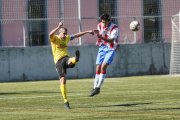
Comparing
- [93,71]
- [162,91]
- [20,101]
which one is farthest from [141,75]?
[20,101]

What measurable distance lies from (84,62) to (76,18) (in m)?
2.27

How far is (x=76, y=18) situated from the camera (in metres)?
35.1

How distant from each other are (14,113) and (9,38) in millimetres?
21598

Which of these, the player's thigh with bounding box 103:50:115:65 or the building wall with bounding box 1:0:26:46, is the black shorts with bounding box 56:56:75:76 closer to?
the player's thigh with bounding box 103:50:115:65

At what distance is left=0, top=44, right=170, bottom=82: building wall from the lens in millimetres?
32938

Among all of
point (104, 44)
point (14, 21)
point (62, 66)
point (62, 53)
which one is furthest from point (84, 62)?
point (62, 66)

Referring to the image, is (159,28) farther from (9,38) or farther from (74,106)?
(74,106)

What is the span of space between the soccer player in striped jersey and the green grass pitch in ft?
1.51

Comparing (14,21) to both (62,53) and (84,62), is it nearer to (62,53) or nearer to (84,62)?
(84,62)

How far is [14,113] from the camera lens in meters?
16.0

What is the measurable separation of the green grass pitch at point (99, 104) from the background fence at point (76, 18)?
37.7 feet

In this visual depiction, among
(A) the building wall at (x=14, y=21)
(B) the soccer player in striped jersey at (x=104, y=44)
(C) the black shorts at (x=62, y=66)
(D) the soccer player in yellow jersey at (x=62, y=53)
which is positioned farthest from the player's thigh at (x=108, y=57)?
(A) the building wall at (x=14, y=21)

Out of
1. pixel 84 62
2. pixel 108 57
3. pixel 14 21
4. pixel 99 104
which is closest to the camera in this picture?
pixel 99 104

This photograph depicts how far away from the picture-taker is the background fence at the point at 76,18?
3544cm
